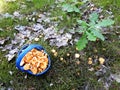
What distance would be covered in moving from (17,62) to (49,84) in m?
0.49

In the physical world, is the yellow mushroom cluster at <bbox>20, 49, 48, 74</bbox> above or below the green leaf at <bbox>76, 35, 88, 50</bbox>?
below

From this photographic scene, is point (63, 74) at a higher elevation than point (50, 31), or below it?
below

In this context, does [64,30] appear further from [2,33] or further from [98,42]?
[2,33]

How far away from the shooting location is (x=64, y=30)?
12.7 ft

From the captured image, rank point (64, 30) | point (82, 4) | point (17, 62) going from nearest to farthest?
point (17, 62) → point (64, 30) → point (82, 4)

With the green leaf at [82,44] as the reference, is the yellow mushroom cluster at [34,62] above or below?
below

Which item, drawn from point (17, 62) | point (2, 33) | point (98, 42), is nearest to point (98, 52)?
point (98, 42)

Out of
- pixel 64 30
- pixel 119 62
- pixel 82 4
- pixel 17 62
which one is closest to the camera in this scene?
pixel 17 62

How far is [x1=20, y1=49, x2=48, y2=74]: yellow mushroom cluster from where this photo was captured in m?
3.23

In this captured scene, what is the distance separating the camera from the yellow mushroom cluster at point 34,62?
10.6 feet

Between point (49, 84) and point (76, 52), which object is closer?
point (49, 84)

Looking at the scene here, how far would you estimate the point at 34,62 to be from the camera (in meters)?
3.24

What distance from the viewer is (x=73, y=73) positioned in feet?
11.0

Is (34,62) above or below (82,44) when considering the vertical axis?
below
